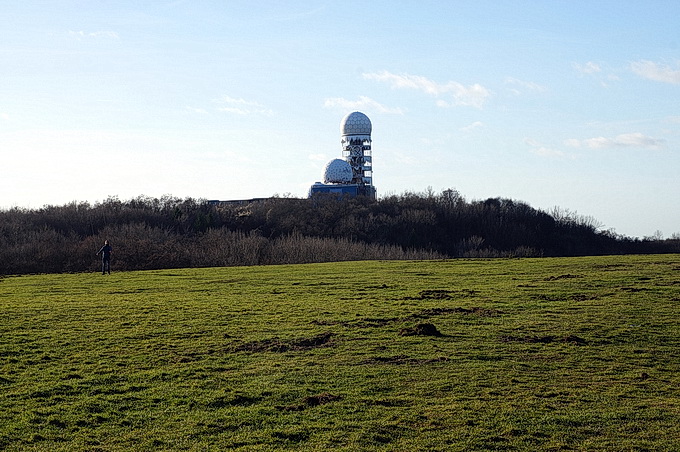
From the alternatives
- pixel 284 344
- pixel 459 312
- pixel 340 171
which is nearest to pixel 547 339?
pixel 459 312

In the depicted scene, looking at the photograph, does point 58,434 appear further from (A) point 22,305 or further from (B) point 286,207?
(B) point 286,207

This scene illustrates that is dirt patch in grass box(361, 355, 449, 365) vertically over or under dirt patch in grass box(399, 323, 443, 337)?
under

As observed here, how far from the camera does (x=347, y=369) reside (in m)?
16.8

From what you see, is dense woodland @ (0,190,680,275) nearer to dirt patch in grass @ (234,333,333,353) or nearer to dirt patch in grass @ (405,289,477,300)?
dirt patch in grass @ (405,289,477,300)

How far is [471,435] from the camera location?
12047 mm

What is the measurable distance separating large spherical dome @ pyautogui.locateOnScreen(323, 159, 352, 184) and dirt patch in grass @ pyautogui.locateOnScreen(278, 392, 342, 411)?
323ft

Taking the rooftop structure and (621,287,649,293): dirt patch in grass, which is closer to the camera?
(621,287,649,293): dirt patch in grass

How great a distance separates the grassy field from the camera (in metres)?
12.3

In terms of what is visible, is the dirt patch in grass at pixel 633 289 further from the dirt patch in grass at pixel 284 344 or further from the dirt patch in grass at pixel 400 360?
the dirt patch in grass at pixel 400 360

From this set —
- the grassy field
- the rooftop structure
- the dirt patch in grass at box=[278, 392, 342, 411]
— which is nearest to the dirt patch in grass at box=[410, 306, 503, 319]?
the grassy field

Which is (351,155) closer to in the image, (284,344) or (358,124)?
(358,124)

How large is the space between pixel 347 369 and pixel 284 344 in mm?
3261

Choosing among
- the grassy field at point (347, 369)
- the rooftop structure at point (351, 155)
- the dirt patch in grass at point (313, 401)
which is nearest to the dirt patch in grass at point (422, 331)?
the grassy field at point (347, 369)

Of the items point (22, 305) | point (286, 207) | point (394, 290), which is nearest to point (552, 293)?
point (394, 290)
